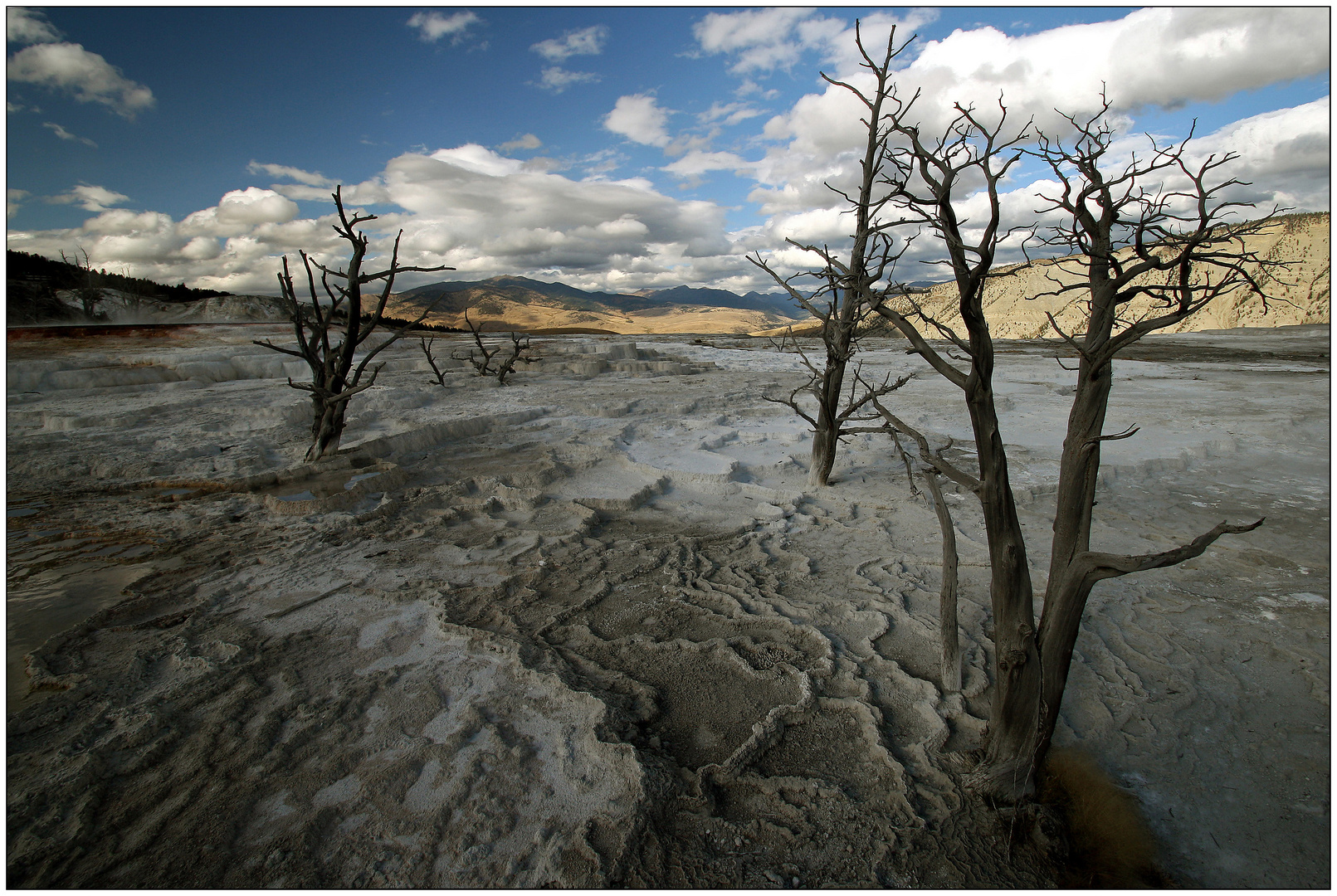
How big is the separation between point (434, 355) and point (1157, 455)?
1686cm

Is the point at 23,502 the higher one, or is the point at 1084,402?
the point at 1084,402

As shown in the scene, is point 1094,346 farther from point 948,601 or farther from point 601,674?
point 601,674

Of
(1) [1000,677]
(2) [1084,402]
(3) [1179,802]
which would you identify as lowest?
(3) [1179,802]

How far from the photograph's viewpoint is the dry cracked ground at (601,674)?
2.07 metres

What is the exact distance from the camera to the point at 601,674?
299 centimetres

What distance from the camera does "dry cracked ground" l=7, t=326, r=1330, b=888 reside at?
2070 mm

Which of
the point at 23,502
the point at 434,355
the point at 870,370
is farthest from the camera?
the point at 434,355

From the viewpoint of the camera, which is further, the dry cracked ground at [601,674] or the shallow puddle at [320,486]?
the shallow puddle at [320,486]

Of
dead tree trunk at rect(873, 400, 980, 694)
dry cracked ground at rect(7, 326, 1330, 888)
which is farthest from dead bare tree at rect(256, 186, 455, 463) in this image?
dead tree trunk at rect(873, 400, 980, 694)

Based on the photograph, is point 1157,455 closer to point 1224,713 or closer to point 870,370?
point 1224,713

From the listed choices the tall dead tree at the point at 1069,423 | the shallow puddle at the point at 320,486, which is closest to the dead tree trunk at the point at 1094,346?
the tall dead tree at the point at 1069,423

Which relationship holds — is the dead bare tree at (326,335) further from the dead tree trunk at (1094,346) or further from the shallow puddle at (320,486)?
the dead tree trunk at (1094,346)

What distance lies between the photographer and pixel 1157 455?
6.64 metres

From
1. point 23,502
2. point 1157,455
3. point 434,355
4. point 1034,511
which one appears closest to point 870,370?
point 1157,455
